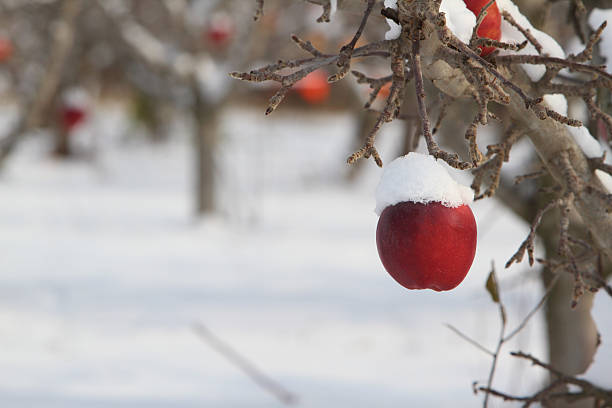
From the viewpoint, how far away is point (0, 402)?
2307 millimetres

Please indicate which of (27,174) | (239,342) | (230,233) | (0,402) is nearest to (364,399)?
(239,342)

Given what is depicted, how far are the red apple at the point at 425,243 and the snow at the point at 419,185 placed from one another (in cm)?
1

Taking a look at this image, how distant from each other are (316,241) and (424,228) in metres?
4.60

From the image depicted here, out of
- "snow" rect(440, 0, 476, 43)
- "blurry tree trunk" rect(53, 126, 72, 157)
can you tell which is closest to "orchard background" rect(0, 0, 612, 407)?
"snow" rect(440, 0, 476, 43)

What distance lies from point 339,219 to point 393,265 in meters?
5.64

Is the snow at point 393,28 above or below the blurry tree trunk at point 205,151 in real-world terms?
below

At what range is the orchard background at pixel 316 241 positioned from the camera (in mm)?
1044

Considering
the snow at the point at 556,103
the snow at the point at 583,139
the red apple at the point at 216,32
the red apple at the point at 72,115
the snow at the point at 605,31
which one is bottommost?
the snow at the point at 583,139

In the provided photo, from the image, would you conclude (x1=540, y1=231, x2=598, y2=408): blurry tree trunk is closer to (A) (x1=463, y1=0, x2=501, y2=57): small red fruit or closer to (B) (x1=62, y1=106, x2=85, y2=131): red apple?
(A) (x1=463, y1=0, x2=501, y2=57): small red fruit

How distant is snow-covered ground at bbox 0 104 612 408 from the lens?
8.47 feet

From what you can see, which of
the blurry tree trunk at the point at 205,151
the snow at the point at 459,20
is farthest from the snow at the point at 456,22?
the blurry tree trunk at the point at 205,151

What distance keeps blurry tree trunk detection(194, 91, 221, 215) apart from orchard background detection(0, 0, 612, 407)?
0.02 metres

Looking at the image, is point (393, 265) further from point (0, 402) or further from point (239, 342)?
point (239, 342)

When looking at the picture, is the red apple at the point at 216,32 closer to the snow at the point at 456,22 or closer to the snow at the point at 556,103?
the snow at the point at 556,103
